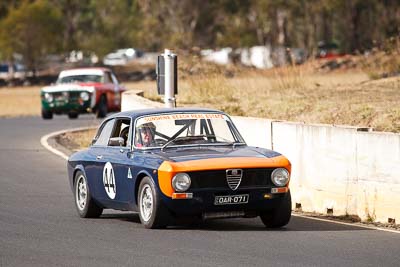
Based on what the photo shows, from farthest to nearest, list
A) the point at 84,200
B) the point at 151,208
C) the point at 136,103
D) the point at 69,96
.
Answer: the point at 69,96 < the point at 136,103 < the point at 84,200 < the point at 151,208

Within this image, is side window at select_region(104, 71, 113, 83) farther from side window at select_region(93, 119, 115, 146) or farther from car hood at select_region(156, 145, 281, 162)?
car hood at select_region(156, 145, 281, 162)

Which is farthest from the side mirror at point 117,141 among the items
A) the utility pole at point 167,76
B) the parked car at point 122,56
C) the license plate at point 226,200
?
the parked car at point 122,56

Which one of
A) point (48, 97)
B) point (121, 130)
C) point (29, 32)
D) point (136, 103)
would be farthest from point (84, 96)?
point (29, 32)

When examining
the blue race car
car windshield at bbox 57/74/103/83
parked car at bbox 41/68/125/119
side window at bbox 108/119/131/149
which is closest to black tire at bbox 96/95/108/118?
parked car at bbox 41/68/125/119

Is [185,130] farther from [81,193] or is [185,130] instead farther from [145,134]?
[81,193]

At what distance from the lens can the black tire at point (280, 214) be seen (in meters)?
12.9

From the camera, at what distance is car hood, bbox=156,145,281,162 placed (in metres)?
12.8

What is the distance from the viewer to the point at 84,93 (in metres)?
37.2

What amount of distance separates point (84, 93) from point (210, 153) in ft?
80.5

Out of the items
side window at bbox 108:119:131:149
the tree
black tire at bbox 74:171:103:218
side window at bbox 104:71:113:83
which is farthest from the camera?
the tree

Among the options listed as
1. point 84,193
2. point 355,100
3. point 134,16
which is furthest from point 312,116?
point 134,16

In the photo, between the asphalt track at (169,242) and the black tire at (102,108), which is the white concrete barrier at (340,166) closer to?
the asphalt track at (169,242)

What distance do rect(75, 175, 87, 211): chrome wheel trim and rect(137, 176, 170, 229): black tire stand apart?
5.57 feet

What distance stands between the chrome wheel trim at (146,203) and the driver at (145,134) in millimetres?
703
